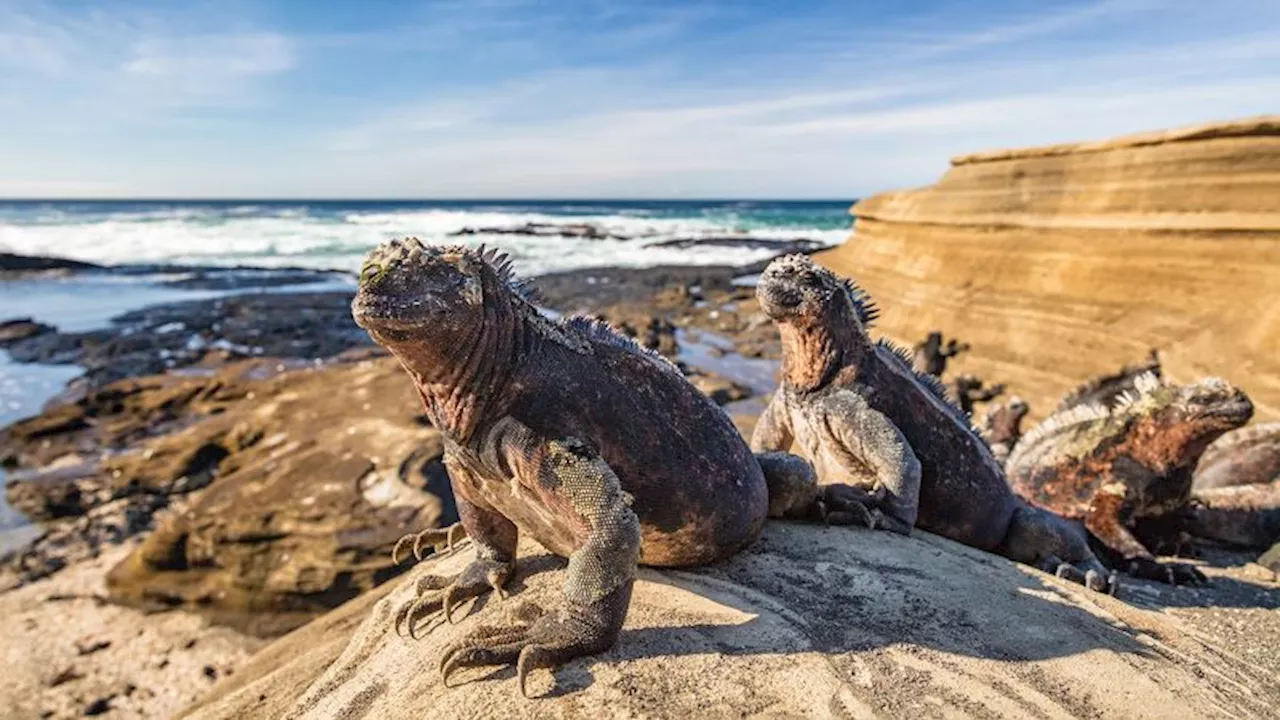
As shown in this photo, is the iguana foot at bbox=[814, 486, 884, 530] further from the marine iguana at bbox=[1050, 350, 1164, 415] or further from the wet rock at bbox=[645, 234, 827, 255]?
the wet rock at bbox=[645, 234, 827, 255]

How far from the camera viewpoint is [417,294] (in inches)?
94.5

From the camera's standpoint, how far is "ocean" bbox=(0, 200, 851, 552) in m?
20.9

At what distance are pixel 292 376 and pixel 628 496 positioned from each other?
37.3 ft

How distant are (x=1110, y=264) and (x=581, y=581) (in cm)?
1227

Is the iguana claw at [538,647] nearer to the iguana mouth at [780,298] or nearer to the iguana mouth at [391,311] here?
the iguana mouth at [391,311]

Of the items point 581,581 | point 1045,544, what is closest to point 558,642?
point 581,581

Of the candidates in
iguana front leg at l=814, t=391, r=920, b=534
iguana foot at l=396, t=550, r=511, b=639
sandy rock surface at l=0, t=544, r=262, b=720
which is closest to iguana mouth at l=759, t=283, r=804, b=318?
iguana front leg at l=814, t=391, r=920, b=534

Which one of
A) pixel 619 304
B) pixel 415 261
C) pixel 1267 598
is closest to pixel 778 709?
pixel 415 261

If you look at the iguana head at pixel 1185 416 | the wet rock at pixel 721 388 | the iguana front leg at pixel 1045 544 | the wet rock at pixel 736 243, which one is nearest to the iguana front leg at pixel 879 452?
the iguana front leg at pixel 1045 544

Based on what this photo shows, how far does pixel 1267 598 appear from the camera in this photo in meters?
4.36

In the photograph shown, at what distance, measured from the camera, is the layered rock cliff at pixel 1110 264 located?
10.5 m

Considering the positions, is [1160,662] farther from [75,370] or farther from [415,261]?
[75,370]

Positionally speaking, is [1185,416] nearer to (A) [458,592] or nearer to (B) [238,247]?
(A) [458,592]

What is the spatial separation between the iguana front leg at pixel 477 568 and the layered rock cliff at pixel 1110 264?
30.5 ft
